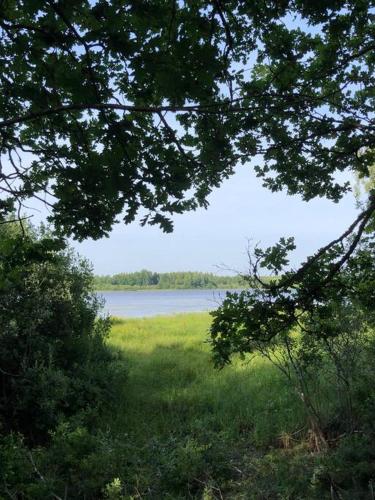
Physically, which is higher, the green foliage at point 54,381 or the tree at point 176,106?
the tree at point 176,106

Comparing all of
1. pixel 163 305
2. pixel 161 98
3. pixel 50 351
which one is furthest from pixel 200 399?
pixel 163 305

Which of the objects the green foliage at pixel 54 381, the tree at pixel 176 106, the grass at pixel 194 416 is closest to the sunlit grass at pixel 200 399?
the grass at pixel 194 416

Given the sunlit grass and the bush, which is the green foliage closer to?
the bush

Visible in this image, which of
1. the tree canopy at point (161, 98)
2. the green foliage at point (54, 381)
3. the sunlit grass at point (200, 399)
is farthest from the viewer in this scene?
the sunlit grass at point (200, 399)

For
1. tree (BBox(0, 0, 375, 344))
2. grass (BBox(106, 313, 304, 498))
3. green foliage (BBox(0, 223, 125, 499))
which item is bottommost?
grass (BBox(106, 313, 304, 498))

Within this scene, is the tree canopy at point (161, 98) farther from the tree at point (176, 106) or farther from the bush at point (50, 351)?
the bush at point (50, 351)

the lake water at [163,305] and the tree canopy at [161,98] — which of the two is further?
the lake water at [163,305]

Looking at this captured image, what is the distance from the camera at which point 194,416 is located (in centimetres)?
863

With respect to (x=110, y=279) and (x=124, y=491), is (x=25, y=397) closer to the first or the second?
(x=124, y=491)

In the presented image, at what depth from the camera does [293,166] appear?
4.58 m

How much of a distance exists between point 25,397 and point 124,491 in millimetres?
3300

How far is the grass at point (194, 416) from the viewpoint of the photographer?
19.6 feet

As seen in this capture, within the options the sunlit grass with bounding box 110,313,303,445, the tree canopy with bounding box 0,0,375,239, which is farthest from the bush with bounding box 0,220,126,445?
the tree canopy with bounding box 0,0,375,239

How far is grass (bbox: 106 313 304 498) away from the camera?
236 inches
